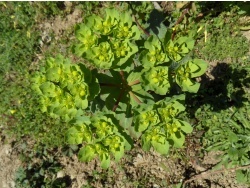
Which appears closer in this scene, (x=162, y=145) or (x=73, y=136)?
(x=162, y=145)

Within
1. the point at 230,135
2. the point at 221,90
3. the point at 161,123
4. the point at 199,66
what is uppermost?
the point at 221,90

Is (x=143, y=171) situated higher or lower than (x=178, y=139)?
higher

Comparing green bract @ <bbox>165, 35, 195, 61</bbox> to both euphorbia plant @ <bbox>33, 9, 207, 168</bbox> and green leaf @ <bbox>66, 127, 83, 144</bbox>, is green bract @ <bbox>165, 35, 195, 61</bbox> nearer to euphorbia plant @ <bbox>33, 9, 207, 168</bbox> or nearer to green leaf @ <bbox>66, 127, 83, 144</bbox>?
euphorbia plant @ <bbox>33, 9, 207, 168</bbox>

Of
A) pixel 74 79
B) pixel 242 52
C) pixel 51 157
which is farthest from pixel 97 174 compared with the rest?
pixel 242 52

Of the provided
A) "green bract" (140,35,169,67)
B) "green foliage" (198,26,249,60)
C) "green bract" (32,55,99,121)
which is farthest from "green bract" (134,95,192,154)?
"green foliage" (198,26,249,60)

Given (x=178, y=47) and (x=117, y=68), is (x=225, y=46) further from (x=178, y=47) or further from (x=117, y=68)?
(x=117, y=68)

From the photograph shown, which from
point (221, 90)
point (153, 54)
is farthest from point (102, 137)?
point (221, 90)

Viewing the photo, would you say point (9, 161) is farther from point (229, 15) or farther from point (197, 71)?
point (229, 15)
